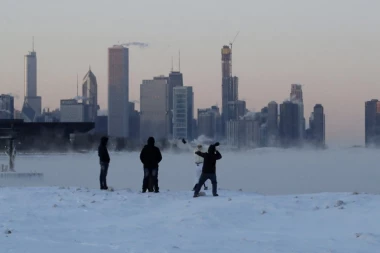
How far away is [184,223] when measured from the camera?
56.3 ft

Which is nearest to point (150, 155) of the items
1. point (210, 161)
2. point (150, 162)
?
point (150, 162)

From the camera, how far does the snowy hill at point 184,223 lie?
1465 centimetres

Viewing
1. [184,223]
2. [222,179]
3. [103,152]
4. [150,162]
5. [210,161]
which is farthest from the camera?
[222,179]

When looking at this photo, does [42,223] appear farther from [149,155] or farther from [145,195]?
[149,155]

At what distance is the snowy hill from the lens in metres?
14.6

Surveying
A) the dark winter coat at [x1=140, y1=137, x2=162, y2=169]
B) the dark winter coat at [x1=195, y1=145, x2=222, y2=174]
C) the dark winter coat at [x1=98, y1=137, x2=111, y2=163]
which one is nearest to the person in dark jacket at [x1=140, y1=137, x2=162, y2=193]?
the dark winter coat at [x1=140, y1=137, x2=162, y2=169]

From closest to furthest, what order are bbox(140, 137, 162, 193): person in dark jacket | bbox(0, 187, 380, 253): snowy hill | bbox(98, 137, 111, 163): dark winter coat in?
bbox(0, 187, 380, 253): snowy hill, bbox(140, 137, 162, 193): person in dark jacket, bbox(98, 137, 111, 163): dark winter coat

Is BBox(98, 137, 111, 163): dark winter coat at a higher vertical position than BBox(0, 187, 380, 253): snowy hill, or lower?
higher

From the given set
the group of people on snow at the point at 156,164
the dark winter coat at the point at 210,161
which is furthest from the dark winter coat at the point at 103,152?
the dark winter coat at the point at 210,161

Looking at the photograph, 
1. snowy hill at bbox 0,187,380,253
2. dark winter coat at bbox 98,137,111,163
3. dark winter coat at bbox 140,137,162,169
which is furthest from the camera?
dark winter coat at bbox 98,137,111,163

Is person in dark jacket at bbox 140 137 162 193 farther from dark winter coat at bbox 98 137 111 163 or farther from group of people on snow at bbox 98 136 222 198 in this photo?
dark winter coat at bbox 98 137 111 163

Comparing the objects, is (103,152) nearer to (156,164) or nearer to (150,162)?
(150,162)

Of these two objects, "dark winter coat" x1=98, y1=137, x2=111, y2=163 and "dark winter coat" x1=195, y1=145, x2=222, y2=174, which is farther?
"dark winter coat" x1=98, y1=137, x2=111, y2=163

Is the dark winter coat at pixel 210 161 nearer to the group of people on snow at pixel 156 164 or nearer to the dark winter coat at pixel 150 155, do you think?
the group of people on snow at pixel 156 164
